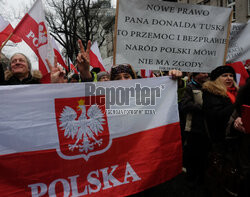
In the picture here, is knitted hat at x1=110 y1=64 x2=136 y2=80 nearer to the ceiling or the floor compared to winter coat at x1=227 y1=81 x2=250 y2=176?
nearer to the ceiling

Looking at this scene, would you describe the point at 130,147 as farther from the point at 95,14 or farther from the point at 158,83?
the point at 95,14

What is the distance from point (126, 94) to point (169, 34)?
3.33ft

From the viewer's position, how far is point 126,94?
211 centimetres

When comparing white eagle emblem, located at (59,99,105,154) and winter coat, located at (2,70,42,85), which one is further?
winter coat, located at (2,70,42,85)

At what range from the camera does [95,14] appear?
1959cm

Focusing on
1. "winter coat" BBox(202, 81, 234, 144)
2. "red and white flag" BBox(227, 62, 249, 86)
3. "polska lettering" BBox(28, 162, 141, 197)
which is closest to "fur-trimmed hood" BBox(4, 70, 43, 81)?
"polska lettering" BBox(28, 162, 141, 197)

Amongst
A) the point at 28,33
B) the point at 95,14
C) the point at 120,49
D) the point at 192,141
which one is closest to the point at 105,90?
the point at 120,49

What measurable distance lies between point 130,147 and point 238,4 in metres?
17.1

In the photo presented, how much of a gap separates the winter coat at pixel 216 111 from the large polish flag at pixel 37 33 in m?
1.98

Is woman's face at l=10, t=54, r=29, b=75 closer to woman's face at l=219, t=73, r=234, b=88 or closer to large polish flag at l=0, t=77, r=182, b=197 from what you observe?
large polish flag at l=0, t=77, r=182, b=197

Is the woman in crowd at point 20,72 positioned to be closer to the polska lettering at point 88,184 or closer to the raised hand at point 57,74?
the raised hand at point 57,74

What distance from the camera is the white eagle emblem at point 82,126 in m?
1.88

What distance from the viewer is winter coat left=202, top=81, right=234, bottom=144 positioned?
2492 millimetres

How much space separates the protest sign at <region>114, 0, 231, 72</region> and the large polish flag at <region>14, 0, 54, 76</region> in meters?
0.88
